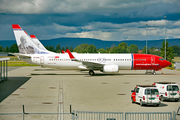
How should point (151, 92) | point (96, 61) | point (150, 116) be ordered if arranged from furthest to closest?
1. point (96, 61)
2. point (151, 92)
3. point (150, 116)

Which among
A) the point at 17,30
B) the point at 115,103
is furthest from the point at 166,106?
the point at 17,30

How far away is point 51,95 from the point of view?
25.7m

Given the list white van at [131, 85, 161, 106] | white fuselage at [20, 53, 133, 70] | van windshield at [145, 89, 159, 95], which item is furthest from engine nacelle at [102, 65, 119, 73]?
van windshield at [145, 89, 159, 95]

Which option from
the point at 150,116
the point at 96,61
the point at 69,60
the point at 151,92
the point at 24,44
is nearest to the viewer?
the point at 150,116

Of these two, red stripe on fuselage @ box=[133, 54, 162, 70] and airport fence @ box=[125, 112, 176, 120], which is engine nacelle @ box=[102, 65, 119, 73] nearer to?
red stripe on fuselage @ box=[133, 54, 162, 70]

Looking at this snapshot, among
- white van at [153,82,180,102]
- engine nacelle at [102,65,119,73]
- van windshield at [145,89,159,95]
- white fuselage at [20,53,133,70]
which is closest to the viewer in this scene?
van windshield at [145,89,159,95]

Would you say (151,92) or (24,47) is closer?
(151,92)

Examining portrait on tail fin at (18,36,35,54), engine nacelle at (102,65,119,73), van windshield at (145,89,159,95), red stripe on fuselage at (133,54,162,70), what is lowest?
van windshield at (145,89,159,95)

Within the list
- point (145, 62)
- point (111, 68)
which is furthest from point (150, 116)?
point (145, 62)

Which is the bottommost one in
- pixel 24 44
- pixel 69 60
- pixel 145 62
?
pixel 145 62

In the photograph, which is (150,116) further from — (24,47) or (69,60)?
(24,47)

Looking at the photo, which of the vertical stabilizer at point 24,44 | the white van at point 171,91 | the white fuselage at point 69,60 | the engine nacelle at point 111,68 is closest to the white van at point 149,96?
the white van at point 171,91

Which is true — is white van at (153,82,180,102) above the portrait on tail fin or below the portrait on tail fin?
below

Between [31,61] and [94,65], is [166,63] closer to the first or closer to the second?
[94,65]
